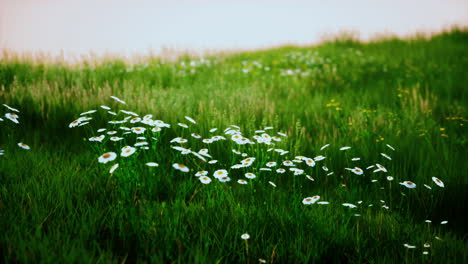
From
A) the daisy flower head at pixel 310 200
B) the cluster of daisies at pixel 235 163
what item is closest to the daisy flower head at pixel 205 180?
the cluster of daisies at pixel 235 163

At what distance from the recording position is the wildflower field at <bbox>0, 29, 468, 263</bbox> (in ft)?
6.74

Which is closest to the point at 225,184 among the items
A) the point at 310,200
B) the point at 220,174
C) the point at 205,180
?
the point at 220,174

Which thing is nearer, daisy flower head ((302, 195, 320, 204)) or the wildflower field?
the wildflower field

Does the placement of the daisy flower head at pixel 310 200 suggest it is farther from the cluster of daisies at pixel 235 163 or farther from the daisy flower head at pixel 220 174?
the daisy flower head at pixel 220 174

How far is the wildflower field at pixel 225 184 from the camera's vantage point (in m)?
2.05

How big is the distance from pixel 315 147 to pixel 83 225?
8.17 ft

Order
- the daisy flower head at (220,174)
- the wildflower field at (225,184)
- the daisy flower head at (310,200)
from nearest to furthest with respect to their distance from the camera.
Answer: the wildflower field at (225,184)
the daisy flower head at (310,200)
the daisy flower head at (220,174)

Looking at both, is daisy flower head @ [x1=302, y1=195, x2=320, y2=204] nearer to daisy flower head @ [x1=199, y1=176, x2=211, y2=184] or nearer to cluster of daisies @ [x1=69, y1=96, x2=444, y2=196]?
cluster of daisies @ [x1=69, y1=96, x2=444, y2=196]

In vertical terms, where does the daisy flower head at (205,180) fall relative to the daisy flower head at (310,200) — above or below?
above

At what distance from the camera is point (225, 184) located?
2.79 m

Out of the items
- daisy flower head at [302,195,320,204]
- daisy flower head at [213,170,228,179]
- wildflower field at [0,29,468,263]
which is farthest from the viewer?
daisy flower head at [213,170,228,179]

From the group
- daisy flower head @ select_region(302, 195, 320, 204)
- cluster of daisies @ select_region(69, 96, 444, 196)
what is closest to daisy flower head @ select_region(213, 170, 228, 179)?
cluster of daisies @ select_region(69, 96, 444, 196)

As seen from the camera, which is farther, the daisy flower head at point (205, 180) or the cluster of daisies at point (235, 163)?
the cluster of daisies at point (235, 163)

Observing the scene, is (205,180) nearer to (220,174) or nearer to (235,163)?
(220,174)
